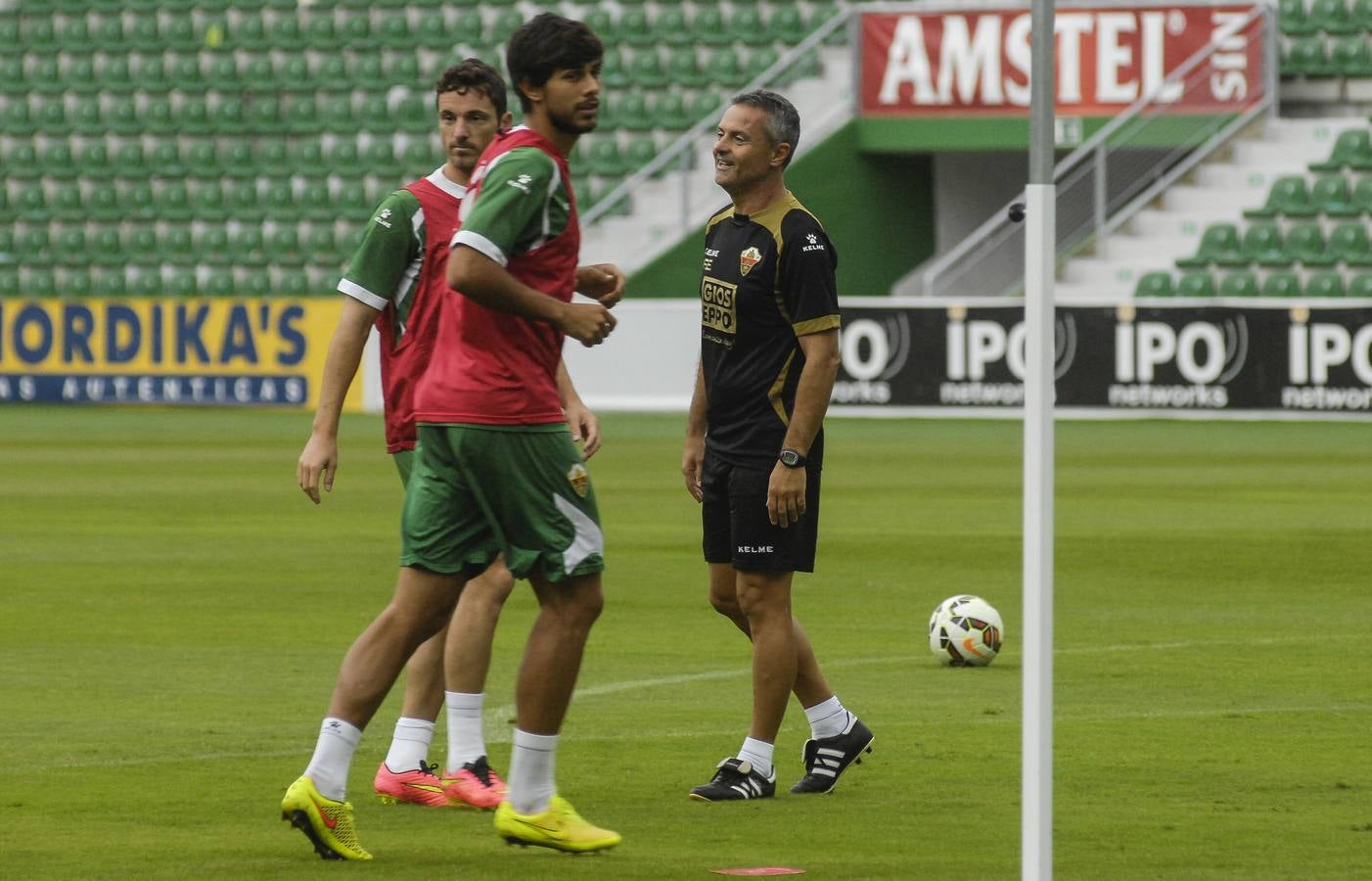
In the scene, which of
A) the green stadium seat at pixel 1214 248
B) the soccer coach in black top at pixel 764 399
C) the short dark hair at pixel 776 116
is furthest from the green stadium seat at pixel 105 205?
the short dark hair at pixel 776 116

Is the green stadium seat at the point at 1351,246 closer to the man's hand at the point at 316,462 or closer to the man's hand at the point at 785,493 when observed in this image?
the man's hand at the point at 785,493

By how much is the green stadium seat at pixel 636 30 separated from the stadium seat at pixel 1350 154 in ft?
33.2

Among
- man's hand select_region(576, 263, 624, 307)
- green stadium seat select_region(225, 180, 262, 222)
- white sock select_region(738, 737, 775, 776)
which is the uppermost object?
green stadium seat select_region(225, 180, 262, 222)

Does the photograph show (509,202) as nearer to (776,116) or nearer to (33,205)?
(776,116)

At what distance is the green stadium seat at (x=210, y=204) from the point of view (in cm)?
3734

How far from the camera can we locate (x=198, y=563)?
14484mm

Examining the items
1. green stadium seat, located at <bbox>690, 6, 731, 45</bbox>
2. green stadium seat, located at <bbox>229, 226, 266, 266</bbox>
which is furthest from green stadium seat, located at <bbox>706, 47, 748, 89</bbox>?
green stadium seat, located at <bbox>229, 226, 266, 266</bbox>

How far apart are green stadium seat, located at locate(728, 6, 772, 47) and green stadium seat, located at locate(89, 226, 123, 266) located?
9.79m

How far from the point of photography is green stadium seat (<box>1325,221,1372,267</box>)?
2953 cm

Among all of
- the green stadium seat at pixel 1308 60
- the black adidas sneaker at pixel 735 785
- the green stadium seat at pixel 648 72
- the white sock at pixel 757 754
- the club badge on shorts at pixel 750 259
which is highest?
the green stadium seat at pixel 648 72

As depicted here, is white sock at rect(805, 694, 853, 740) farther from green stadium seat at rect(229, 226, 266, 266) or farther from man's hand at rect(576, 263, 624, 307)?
green stadium seat at rect(229, 226, 266, 266)

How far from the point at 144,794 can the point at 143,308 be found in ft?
89.7

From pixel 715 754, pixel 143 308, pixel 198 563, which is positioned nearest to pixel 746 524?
pixel 715 754

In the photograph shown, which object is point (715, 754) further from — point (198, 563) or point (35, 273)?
point (35, 273)
